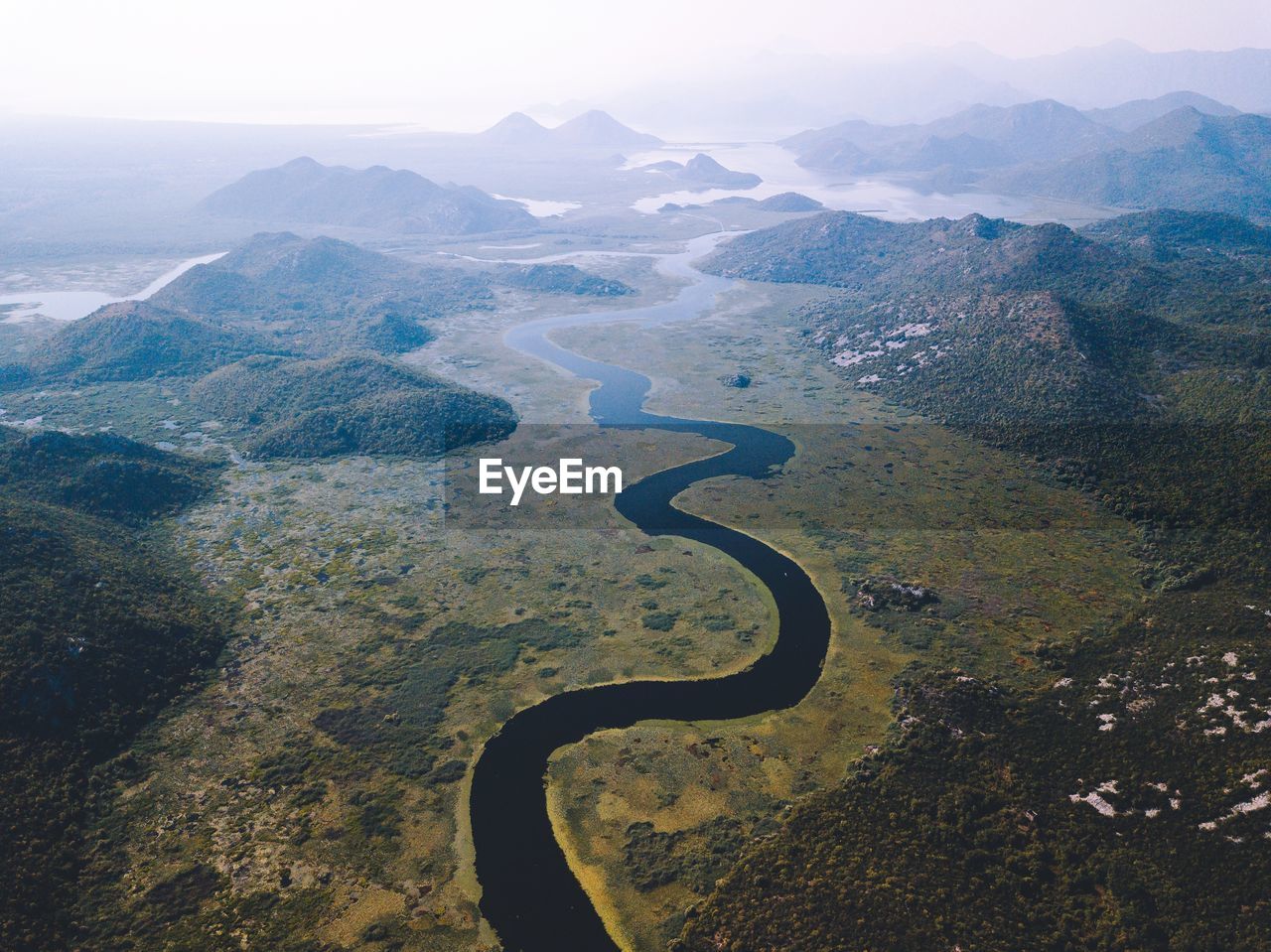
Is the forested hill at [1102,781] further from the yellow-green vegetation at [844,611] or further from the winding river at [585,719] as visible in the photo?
the winding river at [585,719]

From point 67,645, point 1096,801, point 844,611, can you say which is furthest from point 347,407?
point 1096,801

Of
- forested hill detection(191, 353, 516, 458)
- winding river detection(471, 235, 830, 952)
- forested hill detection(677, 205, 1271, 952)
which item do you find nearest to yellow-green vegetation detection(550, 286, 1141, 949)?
winding river detection(471, 235, 830, 952)

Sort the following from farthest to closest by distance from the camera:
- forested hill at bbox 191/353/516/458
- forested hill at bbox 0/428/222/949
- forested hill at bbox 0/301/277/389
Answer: forested hill at bbox 0/301/277/389 < forested hill at bbox 191/353/516/458 < forested hill at bbox 0/428/222/949

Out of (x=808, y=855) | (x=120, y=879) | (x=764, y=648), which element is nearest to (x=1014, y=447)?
(x=764, y=648)

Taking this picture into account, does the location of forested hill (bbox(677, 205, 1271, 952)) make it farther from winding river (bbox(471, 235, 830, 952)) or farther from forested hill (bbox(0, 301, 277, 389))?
forested hill (bbox(0, 301, 277, 389))

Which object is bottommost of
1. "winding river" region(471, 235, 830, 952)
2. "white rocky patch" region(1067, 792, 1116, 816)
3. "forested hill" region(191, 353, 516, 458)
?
"winding river" region(471, 235, 830, 952)

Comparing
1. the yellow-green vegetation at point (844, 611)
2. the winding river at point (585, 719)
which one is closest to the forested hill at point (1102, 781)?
the yellow-green vegetation at point (844, 611)

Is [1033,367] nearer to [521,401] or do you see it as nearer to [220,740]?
[521,401]
